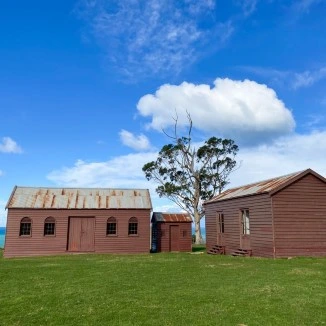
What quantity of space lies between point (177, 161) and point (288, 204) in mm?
29118

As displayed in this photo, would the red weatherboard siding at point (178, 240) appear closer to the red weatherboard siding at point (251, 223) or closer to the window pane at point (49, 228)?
the red weatherboard siding at point (251, 223)

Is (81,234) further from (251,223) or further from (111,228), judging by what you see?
(251,223)

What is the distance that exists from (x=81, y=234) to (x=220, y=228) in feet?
38.4

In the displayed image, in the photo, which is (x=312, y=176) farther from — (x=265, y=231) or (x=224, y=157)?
(x=224, y=157)

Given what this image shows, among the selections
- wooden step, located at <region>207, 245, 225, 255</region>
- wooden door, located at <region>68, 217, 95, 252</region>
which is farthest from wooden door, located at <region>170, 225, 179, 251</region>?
wooden door, located at <region>68, 217, 95, 252</region>

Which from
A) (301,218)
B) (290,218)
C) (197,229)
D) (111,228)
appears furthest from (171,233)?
(197,229)

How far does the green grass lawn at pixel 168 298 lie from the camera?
797cm

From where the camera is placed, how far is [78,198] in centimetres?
3092

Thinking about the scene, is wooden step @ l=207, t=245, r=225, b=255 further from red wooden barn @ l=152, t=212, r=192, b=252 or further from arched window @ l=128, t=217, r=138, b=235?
arched window @ l=128, t=217, r=138, b=235

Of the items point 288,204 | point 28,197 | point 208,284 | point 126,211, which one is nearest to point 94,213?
point 126,211

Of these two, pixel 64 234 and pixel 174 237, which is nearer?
pixel 64 234

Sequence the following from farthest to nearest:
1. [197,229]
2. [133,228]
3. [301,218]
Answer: [197,229], [133,228], [301,218]

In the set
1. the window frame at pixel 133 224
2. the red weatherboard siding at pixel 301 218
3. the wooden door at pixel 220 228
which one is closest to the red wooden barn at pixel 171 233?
the window frame at pixel 133 224

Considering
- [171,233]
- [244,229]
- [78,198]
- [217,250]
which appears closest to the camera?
[244,229]
